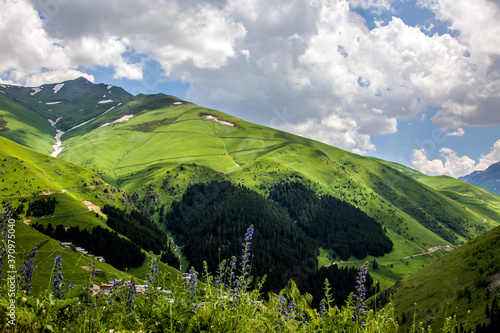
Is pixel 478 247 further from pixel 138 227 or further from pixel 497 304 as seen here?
pixel 138 227

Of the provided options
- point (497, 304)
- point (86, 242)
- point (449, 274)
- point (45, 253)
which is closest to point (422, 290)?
point (449, 274)

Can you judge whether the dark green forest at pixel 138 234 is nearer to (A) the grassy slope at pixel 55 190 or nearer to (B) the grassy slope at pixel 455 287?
(A) the grassy slope at pixel 55 190

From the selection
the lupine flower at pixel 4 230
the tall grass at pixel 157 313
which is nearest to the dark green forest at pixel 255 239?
the tall grass at pixel 157 313

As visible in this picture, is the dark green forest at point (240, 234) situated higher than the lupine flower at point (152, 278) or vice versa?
the lupine flower at point (152, 278)

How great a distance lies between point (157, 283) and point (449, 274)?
86791 mm

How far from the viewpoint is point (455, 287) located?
61156mm

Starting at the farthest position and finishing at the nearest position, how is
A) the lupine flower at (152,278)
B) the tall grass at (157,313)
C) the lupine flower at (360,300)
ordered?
the lupine flower at (360,300)
the lupine flower at (152,278)
the tall grass at (157,313)

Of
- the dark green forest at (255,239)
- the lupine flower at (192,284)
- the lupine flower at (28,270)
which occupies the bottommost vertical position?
the dark green forest at (255,239)

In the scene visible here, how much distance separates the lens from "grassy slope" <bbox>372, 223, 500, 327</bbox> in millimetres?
49750

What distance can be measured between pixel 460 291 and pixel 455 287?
17.3ft

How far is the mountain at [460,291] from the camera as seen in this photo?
43969mm

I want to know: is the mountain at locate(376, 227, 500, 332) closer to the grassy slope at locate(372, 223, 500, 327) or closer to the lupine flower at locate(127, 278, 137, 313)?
the grassy slope at locate(372, 223, 500, 327)

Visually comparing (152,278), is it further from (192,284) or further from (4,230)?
(4,230)

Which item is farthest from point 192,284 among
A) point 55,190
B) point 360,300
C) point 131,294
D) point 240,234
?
point 55,190
